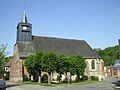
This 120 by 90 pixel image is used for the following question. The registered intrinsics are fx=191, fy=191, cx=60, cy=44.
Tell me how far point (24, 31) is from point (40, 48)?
18.3 feet

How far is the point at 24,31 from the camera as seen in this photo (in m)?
45.5

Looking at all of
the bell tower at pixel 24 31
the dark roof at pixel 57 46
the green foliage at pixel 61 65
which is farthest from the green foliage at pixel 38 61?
the bell tower at pixel 24 31

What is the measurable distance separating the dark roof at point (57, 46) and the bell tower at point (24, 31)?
1.24 meters

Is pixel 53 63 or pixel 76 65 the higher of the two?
pixel 53 63

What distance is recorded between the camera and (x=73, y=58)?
3888cm

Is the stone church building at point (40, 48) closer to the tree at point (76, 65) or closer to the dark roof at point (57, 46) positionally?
the dark roof at point (57, 46)

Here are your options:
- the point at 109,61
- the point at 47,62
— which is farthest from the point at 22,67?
the point at 109,61

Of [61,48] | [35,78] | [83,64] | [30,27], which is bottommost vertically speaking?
[35,78]

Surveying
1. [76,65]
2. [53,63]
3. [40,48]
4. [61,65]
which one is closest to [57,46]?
[40,48]

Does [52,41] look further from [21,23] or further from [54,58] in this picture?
[54,58]

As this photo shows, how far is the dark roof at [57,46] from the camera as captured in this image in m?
45.0

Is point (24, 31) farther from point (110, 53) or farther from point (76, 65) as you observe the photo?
point (110, 53)

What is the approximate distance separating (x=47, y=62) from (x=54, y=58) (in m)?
1.50

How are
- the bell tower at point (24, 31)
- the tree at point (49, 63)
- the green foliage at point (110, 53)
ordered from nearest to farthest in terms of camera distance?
the tree at point (49, 63)
the bell tower at point (24, 31)
the green foliage at point (110, 53)
